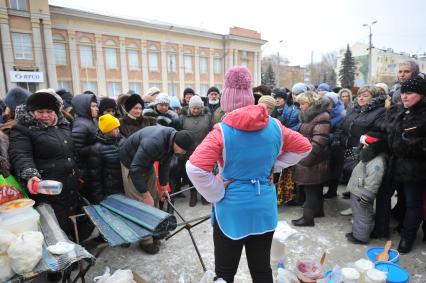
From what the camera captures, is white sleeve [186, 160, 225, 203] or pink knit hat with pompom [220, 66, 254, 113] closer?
white sleeve [186, 160, 225, 203]

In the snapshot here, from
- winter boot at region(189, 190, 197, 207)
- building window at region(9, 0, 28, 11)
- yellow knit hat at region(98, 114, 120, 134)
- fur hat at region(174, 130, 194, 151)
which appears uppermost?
building window at region(9, 0, 28, 11)

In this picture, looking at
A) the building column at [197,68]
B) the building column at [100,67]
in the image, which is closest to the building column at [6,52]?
the building column at [100,67]

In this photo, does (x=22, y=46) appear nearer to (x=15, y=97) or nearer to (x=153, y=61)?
(x=153, y=61)

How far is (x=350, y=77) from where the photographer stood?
4100 cm

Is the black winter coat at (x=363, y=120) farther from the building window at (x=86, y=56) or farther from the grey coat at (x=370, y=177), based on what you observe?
the building window at (x=86, y=56)

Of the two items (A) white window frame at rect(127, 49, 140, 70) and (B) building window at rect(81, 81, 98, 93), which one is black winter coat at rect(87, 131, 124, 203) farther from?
(A) white window frame at rect(127, 49, 140, 70)

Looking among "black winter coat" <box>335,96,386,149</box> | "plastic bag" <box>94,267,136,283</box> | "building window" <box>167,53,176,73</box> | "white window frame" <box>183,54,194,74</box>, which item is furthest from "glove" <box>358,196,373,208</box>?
"white window frame" <box>183,54,194,74</box>

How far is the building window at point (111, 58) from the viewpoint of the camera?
2841 cm

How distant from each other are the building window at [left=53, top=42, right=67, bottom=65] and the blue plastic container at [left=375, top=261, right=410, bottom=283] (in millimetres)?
28611

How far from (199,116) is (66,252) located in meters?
3.16

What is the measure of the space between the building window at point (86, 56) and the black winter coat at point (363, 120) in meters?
27.7

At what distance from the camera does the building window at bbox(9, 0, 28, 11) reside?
22.0 metres

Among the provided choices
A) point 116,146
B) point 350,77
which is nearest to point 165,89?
point 350,77

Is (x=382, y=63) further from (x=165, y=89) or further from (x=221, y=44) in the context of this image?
(x=165, y=89)
